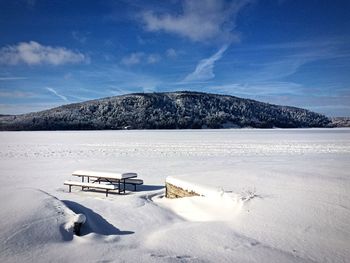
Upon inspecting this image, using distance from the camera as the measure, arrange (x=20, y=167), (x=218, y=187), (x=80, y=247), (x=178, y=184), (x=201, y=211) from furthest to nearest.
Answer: (x=20, y=167) → (x=178, y=184) → (x=218, y=187) → (x=201, y=211) → (x=80, y=247)

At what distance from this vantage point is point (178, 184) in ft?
31.8

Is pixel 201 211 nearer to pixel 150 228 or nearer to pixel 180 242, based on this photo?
pixel 150 228

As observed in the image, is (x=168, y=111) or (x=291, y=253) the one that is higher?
(x=168, y=111)

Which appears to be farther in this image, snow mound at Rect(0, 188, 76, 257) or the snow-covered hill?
the snow-covered hill

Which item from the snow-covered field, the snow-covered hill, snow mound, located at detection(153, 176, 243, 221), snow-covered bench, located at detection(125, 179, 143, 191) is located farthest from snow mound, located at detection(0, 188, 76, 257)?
the snow-covered hill

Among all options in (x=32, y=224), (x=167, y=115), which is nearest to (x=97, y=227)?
(x=32, y=224)

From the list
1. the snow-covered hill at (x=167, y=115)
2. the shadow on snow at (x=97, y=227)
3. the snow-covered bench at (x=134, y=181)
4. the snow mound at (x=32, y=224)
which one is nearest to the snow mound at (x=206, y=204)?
the shadow on snow at (x=97, y=227)

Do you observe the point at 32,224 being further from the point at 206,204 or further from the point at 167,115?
the point at 167,115

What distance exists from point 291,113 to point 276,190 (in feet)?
530

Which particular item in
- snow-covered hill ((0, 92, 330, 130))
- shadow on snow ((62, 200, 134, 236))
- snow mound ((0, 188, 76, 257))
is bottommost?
shadow on snow ((62, 200, 134, 236))

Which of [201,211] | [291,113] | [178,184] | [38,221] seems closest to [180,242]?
[201,211]

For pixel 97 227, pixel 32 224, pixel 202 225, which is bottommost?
pixel 97 227

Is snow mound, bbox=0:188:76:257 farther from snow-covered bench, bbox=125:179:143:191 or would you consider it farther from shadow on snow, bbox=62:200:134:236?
snow-covered bench, bbox=125:179:143:191

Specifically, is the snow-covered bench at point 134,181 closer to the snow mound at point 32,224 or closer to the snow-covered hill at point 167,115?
the snow mound at point 32,224
